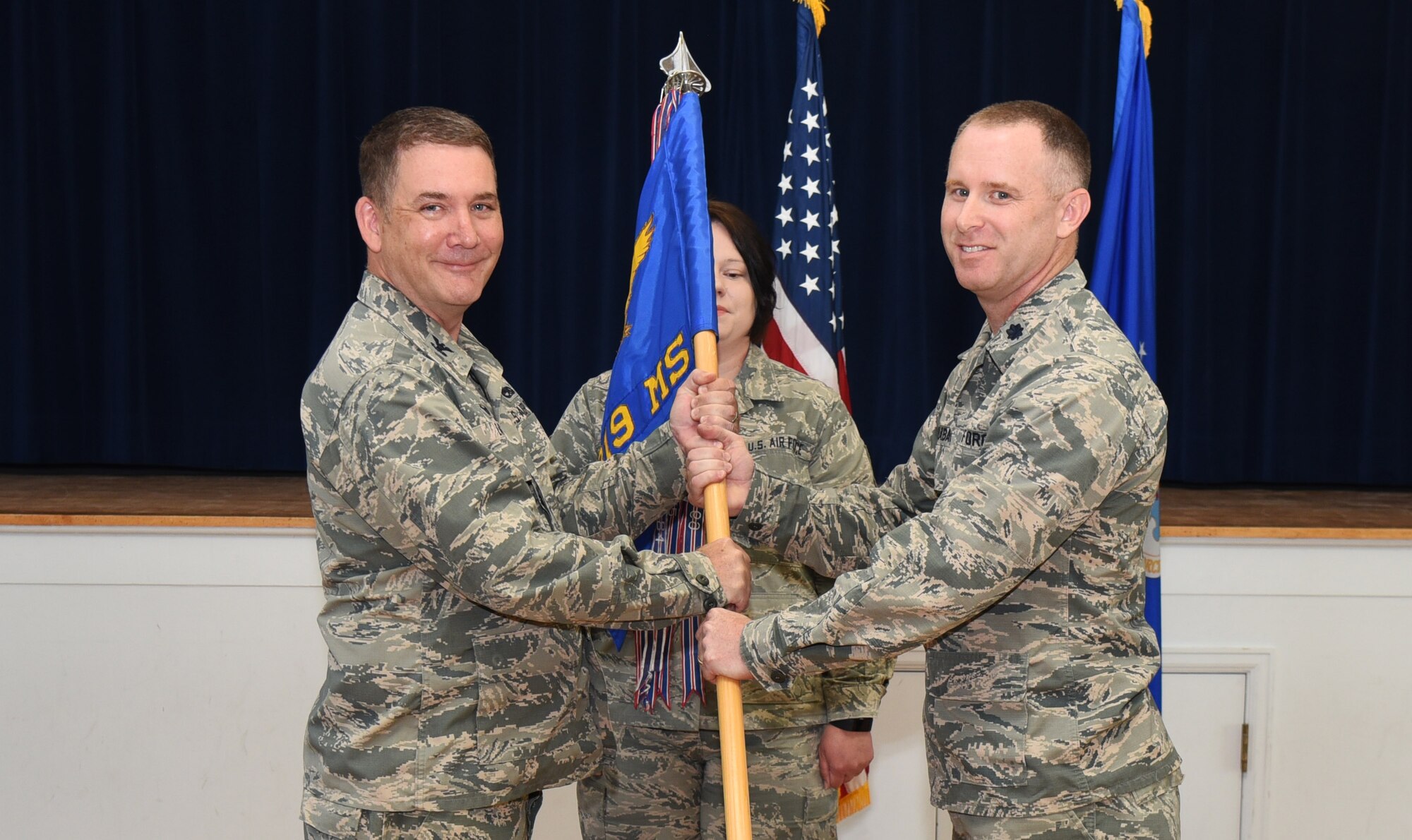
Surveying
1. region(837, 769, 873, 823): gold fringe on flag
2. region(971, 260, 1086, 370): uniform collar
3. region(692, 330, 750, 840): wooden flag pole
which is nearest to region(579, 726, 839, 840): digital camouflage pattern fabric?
region(692, 330, 750, 840): wooden flag pole

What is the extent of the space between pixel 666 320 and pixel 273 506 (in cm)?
191

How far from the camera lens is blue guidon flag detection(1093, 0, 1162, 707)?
116 inches

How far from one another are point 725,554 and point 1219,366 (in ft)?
9.78

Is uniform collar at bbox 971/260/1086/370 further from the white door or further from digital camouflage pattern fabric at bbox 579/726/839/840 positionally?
the white door

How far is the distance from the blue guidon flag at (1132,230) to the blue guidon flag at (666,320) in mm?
1139

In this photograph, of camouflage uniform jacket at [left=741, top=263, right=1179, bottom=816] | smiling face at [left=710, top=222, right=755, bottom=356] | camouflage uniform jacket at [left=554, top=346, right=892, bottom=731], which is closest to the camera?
camouflage uniform jacket at [left=741, top=263, right=1179, bottom=816]

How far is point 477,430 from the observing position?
193 centimetres

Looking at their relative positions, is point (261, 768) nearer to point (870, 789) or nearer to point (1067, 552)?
point (870, 789)

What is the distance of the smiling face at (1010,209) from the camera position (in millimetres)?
2004

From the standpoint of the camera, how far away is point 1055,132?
202cm

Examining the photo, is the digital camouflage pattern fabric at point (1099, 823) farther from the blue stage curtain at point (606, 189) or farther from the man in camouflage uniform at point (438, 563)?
the blue stage curtain at point (606, 189)

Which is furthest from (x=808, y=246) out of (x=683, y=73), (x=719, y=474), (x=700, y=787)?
(x=700, y=787)

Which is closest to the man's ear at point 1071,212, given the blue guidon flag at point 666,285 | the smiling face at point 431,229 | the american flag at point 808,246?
the blue guidon flag at point 666,285

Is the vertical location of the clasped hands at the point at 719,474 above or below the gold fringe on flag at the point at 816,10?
below
